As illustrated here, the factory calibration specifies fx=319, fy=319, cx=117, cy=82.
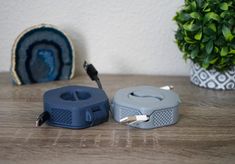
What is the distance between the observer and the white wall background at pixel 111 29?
34.8 inches

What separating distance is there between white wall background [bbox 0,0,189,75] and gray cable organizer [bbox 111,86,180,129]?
0.29 metres

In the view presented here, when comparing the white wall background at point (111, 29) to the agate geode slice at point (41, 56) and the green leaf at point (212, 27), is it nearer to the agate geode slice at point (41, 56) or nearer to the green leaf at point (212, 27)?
the agate geode slice at point (41, 56)

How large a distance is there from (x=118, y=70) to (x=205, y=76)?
26 centimetres

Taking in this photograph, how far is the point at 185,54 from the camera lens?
81 cm

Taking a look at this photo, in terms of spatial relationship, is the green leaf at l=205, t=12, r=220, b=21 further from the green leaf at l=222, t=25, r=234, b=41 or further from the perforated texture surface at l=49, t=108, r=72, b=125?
the perforated texture surface at l=49, t=108, r=72, b=125

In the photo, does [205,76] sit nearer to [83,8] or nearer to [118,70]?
[118,70]

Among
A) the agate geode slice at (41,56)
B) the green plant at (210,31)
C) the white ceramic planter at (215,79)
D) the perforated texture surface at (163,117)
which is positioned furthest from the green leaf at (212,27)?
the agate geode slice at (41,56)

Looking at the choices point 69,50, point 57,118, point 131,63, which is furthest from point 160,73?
point 57,118

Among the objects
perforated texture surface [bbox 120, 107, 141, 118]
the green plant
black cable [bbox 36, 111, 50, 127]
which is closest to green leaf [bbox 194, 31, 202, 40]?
the green plant

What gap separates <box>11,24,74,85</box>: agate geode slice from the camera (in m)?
0.81

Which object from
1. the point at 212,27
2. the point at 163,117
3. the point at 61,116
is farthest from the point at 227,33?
the point at 61,116

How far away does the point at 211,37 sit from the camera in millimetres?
744

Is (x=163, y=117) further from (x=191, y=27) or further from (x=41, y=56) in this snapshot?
(x=41, y=56)

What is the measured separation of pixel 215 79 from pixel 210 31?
0.14 meters
